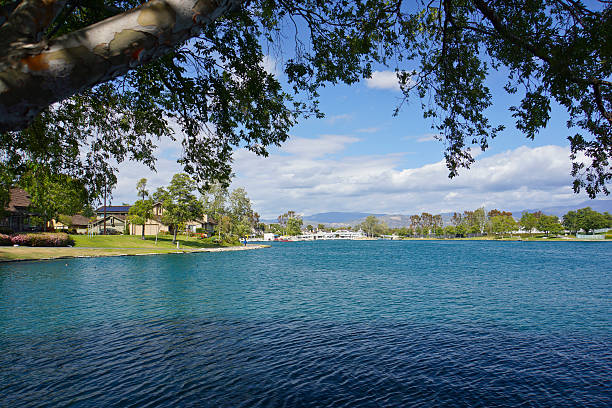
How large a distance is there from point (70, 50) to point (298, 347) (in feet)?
42.7

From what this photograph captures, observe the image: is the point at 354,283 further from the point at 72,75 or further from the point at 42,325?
the point at 72,75

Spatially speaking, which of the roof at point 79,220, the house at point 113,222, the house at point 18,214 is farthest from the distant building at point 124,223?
the house at point 18,214

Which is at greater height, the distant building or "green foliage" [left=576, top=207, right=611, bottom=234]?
the distant building

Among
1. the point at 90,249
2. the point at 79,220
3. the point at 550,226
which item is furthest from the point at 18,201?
the point at 550,226

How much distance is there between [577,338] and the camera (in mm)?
15719

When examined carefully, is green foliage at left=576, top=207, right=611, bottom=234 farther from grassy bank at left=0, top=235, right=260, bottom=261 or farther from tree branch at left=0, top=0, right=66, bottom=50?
tree branch at left=0, top=0, right=66, bottom=50

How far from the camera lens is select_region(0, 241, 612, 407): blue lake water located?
1008 centimetres

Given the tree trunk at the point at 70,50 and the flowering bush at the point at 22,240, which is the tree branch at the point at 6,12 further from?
the flowering bush at the point at 22,240

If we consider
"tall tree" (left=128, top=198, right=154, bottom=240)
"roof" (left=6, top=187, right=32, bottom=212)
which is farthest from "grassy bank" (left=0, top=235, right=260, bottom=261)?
"roof" (left=6, top=187, right=32, bottom=212)

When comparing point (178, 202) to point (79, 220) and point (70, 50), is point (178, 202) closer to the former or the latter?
point (79, 220)

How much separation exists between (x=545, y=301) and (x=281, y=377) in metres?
22.4

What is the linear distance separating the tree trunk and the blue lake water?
884 centimetres

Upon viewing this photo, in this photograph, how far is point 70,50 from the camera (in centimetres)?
334

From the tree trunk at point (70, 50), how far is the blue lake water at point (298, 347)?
8.84 meters
